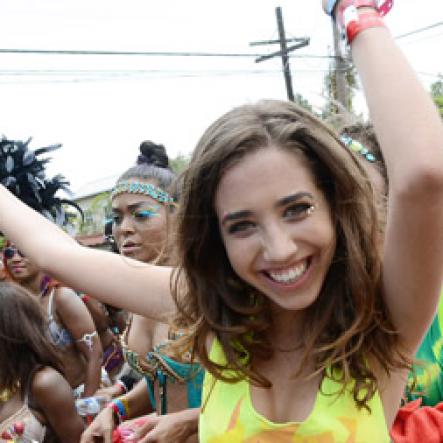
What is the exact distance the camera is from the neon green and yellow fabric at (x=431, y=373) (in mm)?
1648

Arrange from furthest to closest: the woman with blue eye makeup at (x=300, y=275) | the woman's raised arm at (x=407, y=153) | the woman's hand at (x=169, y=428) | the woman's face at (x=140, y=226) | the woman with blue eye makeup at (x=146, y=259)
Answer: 1. the woman's face at (x=140, y=226)
2. the woman with blue eye makeup at (x=146, y=259)
3. the woman's hand at (x=169, y=428)
4. the woman with blue eye makeup at (x=300, y=275)
5. the woman's raised arm at (x=407, y=153)

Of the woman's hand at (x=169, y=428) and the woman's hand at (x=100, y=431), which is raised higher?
the woman's hand at (x=169, y=428)

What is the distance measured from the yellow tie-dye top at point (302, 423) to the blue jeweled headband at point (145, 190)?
1299 mm

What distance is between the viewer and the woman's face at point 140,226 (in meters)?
2.62

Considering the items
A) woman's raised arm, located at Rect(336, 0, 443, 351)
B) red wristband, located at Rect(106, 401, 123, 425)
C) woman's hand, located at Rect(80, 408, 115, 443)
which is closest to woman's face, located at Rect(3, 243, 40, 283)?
red wristband, located at Rect(106, 401, 123, 425)

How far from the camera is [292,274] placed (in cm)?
141

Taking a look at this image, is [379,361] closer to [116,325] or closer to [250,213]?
[250,213]

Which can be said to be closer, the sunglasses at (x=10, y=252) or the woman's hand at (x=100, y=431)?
the woman's hand at (x=100, y=431)

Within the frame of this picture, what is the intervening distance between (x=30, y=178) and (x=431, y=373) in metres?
2.37

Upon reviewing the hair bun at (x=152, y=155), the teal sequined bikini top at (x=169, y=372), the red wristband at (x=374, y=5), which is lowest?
the teal sequined bikini top at (x=169, y=372)

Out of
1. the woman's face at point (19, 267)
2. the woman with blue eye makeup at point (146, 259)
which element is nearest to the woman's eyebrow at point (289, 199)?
the woman with blue eye makeup at point (146, 259)

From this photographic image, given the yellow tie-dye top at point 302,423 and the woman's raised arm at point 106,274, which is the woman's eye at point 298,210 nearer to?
the yellow tie-dye top at point 302,423

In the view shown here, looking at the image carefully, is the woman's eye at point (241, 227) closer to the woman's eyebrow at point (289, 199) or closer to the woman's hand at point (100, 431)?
the woman's eyebrow at point (289, 199)

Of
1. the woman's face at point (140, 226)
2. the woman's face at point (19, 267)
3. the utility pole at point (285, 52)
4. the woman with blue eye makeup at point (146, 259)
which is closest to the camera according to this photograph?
the woman with blue eye makeup at point (146, 259)
